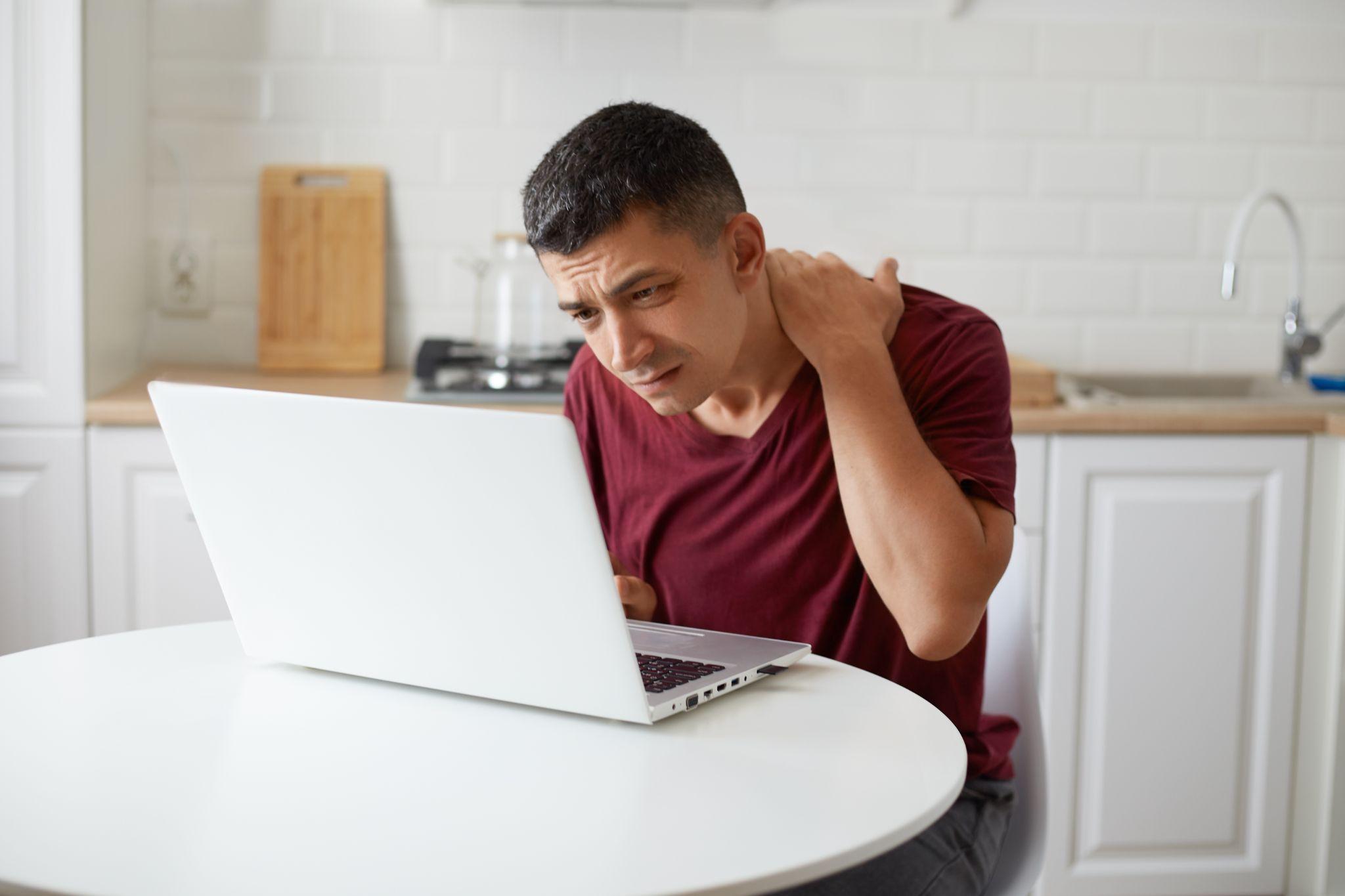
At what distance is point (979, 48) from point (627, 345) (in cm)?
178

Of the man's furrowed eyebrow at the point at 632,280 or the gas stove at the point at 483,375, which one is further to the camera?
the gas stove at the point at 483,375

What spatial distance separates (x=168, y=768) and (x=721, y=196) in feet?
2.30

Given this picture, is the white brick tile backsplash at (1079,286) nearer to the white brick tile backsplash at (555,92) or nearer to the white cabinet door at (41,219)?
the white brick tile backsplash at (555,92)

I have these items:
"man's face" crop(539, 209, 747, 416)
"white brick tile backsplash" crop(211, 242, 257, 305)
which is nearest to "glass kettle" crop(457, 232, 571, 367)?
"white brick tile backsplash" crop(211, 242, 257, 305)

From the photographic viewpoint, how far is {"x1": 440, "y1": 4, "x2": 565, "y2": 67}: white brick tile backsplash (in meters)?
2.68

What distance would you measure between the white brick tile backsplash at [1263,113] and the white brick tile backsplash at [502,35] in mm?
1342

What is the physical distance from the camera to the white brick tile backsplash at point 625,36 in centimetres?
269

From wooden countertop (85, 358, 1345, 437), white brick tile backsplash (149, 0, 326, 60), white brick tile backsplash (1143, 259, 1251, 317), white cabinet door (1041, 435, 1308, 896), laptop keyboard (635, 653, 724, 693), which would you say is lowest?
white cabinet door (1041, 435, 1308, 896)

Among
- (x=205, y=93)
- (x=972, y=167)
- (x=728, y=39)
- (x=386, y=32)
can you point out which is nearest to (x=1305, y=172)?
(x=972, y=167)

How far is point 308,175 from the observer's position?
2.70 meters

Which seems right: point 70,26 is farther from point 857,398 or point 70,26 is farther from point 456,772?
point 456,772

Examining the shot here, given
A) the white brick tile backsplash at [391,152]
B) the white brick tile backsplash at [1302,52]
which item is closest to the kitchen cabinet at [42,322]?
the white brick tile backsplash at [391,152]

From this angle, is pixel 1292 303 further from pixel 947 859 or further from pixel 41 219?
pixel 41 219

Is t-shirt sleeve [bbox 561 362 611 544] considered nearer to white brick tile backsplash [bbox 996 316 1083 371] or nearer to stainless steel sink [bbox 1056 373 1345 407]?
stainless steel sink [bbox 1056 373 1345 407]
